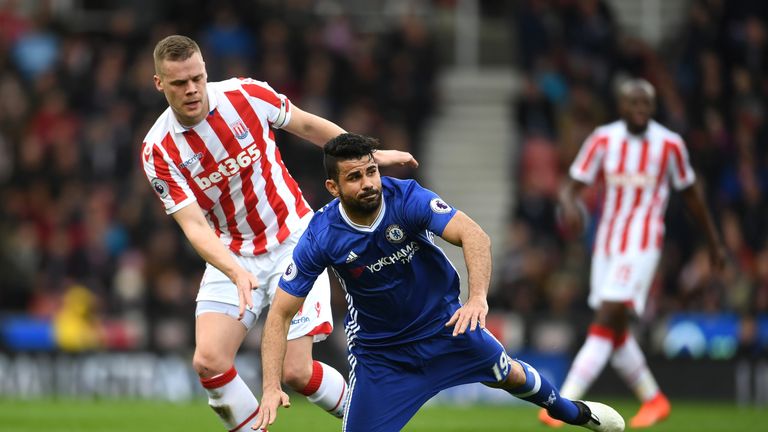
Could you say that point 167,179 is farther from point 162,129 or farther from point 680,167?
point 680,167

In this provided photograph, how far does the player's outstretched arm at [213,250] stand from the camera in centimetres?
758

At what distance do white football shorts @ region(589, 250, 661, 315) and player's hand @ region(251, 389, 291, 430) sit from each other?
14.6 feet

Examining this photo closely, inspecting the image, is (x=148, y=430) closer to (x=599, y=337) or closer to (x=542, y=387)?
(x=599, y=337)

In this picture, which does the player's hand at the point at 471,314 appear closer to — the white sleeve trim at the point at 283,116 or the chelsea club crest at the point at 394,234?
the chelsea club crest at the point at 394,234

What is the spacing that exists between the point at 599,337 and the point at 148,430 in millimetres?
3777

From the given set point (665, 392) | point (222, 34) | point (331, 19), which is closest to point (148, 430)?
point (665, 392)

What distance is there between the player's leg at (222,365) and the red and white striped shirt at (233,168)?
1.61ft

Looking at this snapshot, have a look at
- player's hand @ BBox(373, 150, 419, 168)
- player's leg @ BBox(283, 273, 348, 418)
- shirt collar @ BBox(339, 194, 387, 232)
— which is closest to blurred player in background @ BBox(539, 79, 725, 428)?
player's leg @ BBox(283, 273, 348, 418)

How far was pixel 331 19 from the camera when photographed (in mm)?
20719

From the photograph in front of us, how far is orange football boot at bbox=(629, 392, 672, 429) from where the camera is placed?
35.3 feet

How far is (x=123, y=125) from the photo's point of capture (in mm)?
18344

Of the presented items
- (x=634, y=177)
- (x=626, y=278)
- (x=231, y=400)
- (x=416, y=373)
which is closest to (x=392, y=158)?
(x=416, y=373)

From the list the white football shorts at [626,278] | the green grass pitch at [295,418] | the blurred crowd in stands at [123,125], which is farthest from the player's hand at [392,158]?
the blurred crowd in stands at [123,125]

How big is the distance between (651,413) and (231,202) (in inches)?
166
